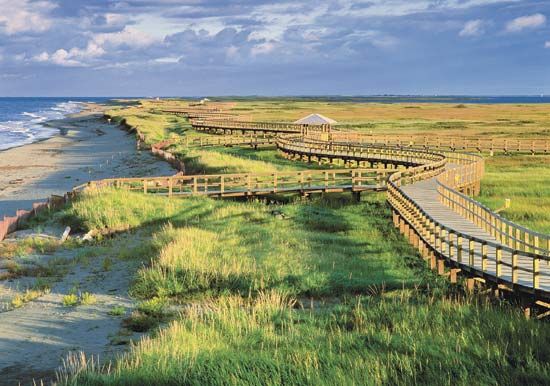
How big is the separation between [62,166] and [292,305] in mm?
43715

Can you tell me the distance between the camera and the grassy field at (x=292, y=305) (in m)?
10.0

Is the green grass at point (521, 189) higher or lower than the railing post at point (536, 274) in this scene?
lower

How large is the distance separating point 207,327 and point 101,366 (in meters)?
2.17

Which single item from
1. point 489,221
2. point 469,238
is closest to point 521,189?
point 489,221

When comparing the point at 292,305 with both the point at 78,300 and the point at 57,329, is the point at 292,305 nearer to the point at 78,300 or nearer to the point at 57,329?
the point at 57,329

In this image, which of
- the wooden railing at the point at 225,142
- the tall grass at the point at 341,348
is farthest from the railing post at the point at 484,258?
the wooden railing at the point at 225,142

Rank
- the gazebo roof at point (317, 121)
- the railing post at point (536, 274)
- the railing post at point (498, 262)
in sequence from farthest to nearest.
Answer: the gazebo roof at point (317, 121), the railing post at point (498, 262), the railing post at point (536, 274)

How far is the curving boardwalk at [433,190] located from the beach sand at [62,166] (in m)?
7.98

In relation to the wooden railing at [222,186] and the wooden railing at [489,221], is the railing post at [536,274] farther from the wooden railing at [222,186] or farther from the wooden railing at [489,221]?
the wooden railing at [222,186]

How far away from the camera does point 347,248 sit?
21562mm

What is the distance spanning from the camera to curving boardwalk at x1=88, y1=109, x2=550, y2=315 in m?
15.1

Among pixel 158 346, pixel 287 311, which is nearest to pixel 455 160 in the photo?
pixel 287 311

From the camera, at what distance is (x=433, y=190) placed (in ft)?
93.8

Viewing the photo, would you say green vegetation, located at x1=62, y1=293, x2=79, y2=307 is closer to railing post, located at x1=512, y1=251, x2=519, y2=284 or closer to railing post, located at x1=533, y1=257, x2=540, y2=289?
railing post, located at x1=512, y1=251, x2=519, y2=284
